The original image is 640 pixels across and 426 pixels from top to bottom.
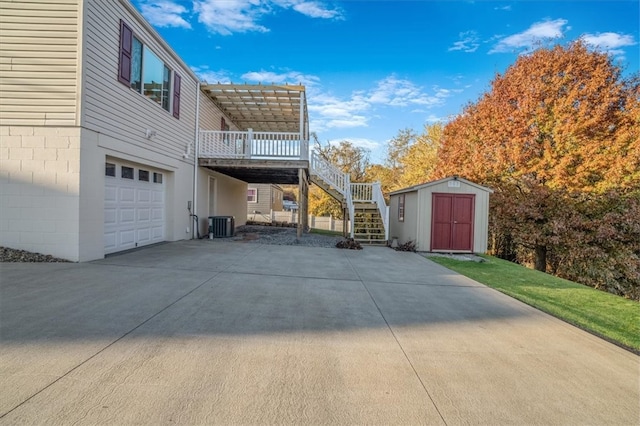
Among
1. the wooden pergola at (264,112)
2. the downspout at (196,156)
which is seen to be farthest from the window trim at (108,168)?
the wooden pergola at (264,112)

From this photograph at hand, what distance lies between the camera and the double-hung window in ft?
25.8

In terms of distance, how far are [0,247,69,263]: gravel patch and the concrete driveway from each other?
1.02m

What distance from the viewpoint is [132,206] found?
8.74 meters

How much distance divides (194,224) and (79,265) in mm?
5512

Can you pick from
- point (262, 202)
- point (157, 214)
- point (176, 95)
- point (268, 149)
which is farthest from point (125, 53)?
point (262, 202)

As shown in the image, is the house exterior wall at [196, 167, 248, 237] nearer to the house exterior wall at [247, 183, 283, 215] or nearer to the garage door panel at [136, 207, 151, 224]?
the garage door panel at [136, 207, 151, 224]

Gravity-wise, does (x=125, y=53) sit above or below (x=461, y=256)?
above

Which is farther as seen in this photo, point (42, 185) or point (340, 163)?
point (340, 163)

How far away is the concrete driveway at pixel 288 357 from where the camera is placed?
7.32ft

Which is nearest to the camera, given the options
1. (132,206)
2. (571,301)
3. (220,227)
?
(571,301)

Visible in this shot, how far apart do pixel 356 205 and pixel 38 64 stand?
10.3 metres

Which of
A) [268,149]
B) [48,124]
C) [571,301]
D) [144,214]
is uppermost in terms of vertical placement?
[268,149]

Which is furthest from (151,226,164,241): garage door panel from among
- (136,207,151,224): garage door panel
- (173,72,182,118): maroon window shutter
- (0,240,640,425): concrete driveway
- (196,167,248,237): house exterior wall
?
(0,240,640,425): concrete driveway

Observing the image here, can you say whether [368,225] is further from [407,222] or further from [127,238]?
[127,238]
